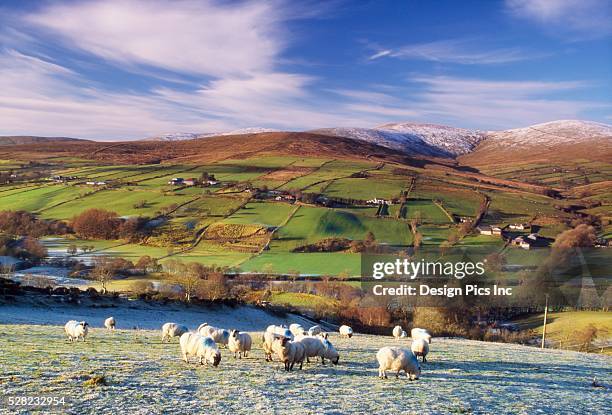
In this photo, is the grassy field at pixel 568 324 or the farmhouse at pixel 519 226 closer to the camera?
the grassy field at pixel 568 324

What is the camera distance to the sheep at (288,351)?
1731 cm

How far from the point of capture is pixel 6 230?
9781 cm

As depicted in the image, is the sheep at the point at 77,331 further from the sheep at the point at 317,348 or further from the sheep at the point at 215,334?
the sheep at the point at 317,348

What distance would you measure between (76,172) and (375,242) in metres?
95.2

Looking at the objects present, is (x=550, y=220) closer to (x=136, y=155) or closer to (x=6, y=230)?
(x=6, y=230)

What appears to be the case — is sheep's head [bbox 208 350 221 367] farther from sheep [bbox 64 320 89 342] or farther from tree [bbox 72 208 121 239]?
tree [bbox 72 208 121 239]

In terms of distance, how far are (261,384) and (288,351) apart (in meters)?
2.87

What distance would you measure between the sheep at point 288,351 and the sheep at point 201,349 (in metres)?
2.10

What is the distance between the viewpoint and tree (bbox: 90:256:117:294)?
6551cm

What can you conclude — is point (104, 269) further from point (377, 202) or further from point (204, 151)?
point (204, 151)

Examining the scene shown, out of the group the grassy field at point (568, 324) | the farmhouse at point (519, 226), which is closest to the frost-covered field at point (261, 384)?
the grassy field at point (568, 324)

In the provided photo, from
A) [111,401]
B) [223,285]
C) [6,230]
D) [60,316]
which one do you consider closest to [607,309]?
[223,285]

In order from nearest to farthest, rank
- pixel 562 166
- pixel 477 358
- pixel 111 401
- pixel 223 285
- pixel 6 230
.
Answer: pixel 111 401 → pixel 477 358 → pixel 223 285 → pixel 6 230 → pixel 562 166

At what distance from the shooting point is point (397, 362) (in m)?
17.0
